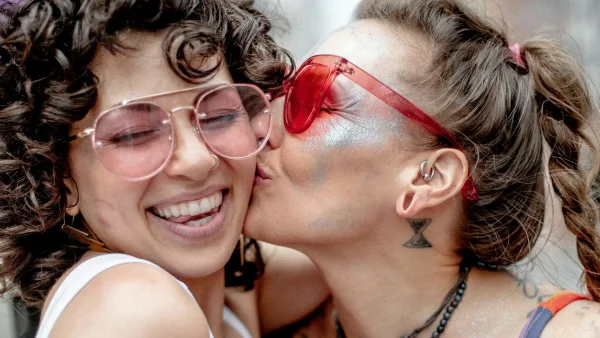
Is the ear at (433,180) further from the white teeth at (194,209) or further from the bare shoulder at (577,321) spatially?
the white teeth at (194,209)

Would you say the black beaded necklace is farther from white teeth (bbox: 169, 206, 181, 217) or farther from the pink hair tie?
white teeth (bbox: 169, 206, 181, 217)

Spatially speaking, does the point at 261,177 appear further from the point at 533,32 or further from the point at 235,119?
the point at 533,32

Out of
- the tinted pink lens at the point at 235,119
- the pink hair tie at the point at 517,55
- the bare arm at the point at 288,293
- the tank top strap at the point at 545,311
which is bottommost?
the bare arm at the point at 288,293

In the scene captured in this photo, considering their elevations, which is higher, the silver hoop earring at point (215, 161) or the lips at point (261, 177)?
the silver hoop earring at point (215, 161)

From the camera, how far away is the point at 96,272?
2275mm

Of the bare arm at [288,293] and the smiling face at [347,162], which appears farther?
the bare arm at [288,293]

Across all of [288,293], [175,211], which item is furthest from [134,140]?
[288,293]

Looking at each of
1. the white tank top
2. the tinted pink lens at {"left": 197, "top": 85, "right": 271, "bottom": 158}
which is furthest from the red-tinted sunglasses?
the white tank top

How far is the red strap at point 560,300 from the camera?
2.65 metres

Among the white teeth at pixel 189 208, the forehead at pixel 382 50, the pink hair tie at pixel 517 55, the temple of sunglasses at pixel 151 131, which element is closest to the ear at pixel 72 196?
the temple of sunglasses at pixel 151 131

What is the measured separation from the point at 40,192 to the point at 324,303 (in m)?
1.43

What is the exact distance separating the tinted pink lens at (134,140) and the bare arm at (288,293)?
3.69ft

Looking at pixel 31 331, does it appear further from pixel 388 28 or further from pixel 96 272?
pixel 388 28

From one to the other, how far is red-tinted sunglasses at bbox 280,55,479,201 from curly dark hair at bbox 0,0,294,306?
0.31 meters
